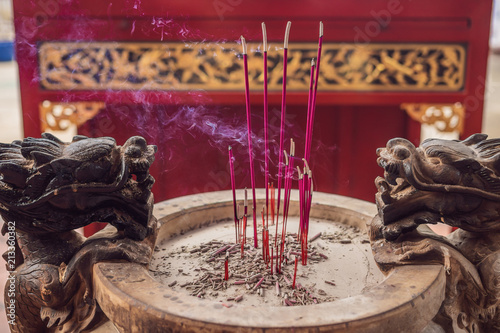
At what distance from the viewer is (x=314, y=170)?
337 centimetres

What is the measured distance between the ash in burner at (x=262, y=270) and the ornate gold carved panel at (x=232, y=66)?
1342mm

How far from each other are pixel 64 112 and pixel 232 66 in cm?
105

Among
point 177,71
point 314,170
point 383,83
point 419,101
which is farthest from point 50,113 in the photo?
point 419,101

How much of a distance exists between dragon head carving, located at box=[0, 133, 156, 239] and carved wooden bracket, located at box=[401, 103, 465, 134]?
202 cm

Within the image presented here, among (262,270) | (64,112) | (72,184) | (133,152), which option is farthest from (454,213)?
(64,112)

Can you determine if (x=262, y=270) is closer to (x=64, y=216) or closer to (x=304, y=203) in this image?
(x=304, y=203)

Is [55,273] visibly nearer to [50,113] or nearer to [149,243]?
[149,243]

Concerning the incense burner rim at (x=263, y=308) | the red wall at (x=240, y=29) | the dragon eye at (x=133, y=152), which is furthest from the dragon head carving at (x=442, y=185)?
the red wall at (x=240, y=29)

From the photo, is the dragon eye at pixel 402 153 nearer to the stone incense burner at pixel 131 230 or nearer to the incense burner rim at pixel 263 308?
the stone incense burner at pixel 131 230

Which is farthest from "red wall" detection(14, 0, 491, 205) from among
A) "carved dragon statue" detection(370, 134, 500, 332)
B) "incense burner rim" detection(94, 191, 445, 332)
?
"incense burner rim" detection(94, 191, 445, 332)

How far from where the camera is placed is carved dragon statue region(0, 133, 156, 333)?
129cm

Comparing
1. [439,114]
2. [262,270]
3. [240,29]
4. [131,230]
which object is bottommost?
[262,270]

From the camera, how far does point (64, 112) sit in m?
2.89

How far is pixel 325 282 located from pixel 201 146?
6.64 ft
